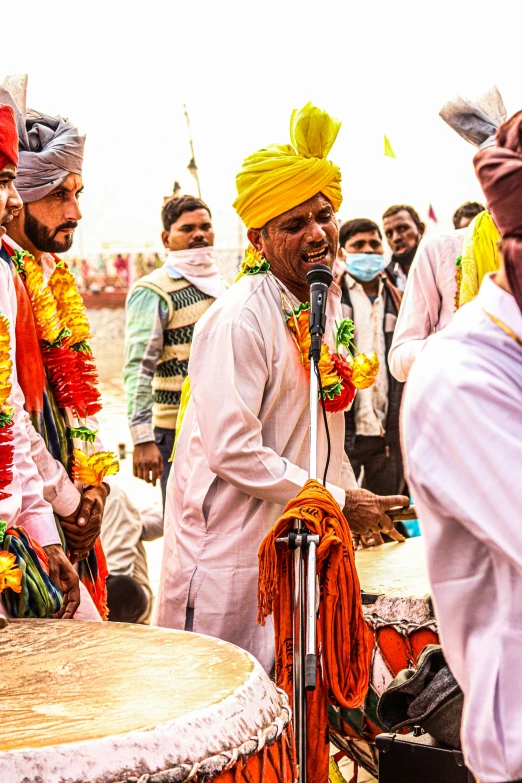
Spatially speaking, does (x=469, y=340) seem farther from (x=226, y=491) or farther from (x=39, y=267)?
(x=39, y=267)

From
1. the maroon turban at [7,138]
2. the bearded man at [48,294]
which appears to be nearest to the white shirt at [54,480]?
the bearded man at [48,294]

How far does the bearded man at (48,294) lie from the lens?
348 cm

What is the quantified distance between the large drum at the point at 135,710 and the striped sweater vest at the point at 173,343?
326 cm

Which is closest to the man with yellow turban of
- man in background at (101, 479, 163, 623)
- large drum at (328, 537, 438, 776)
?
large drum at (328, 537, 438, 776)

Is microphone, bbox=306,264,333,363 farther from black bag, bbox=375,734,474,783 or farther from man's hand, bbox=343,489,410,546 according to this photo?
black bag, bbox=375,734,474,783

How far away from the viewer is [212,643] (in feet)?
8.13

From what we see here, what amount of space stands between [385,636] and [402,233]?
13.8ft

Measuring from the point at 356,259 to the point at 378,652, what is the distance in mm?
3635

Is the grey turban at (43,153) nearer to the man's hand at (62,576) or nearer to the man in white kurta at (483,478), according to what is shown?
the man's hand at (62,576)

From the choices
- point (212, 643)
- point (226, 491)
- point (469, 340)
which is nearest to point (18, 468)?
point (226, 491)

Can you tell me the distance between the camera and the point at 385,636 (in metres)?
3.29

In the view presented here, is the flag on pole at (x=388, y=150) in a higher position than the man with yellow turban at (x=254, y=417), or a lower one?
higher

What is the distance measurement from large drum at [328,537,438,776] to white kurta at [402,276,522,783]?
68.6 inches

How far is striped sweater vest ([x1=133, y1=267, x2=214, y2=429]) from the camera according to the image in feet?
19.0
